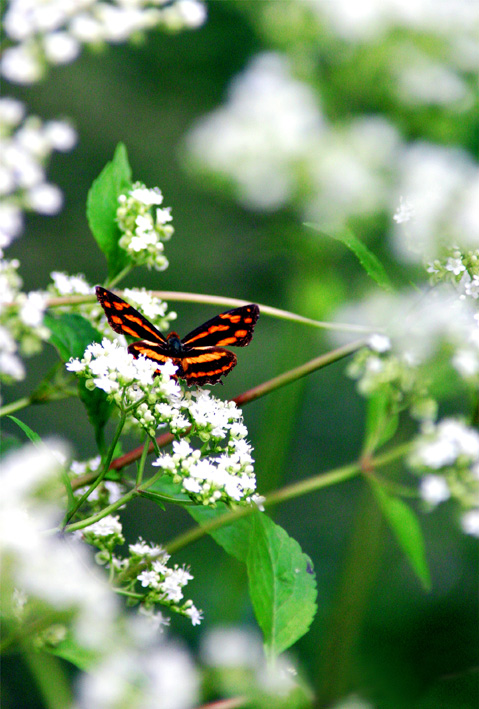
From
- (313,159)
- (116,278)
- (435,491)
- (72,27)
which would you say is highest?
(313,159)

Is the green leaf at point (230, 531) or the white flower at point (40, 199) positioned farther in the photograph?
the white flower at point (40, 199)

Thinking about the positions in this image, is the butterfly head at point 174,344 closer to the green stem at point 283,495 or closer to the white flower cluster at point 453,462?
the green stem at point 283,495

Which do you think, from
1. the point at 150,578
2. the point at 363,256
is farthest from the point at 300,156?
the point at 150,578

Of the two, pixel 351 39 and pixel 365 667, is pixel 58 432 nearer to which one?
pixel 365 667

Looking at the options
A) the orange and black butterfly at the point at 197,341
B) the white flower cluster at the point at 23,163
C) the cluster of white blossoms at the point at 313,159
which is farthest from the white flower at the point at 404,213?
the cluster of white blossoms at the point at 313,159

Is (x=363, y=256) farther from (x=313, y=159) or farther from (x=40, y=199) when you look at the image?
(x=313, y=159)

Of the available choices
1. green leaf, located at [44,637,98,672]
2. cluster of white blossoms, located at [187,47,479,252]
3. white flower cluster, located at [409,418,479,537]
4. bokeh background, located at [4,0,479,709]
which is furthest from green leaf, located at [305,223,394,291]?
cluster of white blossoms, located at [187,47,479,252]

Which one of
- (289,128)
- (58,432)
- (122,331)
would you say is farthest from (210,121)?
(122,331)
